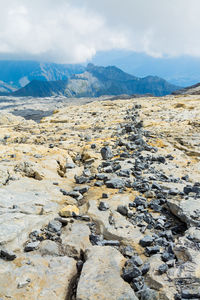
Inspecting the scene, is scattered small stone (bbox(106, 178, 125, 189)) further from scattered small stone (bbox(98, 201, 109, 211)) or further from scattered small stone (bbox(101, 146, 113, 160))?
scattered small stone (bbox(101, 146, 113, 160))

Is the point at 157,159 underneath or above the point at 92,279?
above

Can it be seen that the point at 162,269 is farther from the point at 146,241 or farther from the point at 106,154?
the point at 106,154

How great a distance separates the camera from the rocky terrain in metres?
7.73

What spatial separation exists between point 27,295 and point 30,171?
10343 millimetres

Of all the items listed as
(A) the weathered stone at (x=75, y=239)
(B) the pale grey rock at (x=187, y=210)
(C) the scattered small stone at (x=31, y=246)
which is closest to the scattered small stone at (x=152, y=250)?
(B) the pale grey rock at (x=187, y=210)

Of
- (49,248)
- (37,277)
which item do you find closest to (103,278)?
(37,277)

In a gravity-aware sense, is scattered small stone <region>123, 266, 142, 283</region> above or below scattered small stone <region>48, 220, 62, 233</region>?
below

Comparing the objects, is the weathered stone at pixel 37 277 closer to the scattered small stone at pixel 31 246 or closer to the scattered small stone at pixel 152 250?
the scattered small stone at pixel 31 246

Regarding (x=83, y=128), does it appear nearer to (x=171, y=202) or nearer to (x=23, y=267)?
(x=171, y=202)

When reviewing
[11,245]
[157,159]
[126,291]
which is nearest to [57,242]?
[11,245]

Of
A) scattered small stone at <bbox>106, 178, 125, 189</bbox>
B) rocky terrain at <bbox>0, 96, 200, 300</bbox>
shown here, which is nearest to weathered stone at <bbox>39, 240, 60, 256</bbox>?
rocky terrain at <bbox>0, 96, 200, 300</bbox>

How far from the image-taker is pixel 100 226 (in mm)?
11250

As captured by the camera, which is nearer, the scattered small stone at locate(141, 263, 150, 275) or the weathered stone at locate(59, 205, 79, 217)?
the scattered small stone at locate(141, 263, 150, 275)

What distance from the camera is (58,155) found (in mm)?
21453
